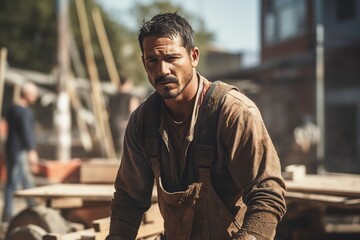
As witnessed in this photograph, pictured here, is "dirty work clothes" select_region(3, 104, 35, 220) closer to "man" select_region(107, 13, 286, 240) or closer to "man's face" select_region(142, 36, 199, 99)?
"man" select_region(107, 13, 286, 240)

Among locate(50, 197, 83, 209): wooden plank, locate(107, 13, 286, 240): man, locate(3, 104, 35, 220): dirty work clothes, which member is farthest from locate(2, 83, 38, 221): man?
locate(107, 13, 286, 240): man

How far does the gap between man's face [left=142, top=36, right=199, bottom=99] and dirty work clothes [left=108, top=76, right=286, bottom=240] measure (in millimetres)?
145

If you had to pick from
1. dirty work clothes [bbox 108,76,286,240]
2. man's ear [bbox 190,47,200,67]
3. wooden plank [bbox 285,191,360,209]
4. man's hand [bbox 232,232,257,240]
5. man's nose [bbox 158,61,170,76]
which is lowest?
wooden plank [bbox 285,191,360,209]

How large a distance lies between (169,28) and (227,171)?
718 millimetres

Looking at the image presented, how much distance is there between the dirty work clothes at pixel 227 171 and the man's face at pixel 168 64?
145 millimetres

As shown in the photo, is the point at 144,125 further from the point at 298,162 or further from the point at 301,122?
the point at 301,122

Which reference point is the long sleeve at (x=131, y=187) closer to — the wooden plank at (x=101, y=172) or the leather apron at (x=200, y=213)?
the leather apron at (x=200, y=213)

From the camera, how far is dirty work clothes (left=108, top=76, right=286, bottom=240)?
272 cm

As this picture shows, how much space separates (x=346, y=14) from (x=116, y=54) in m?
16.0

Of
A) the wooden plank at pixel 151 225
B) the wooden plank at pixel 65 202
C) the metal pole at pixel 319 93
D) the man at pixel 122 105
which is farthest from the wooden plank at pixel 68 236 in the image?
the metal pole at pixel 319 93

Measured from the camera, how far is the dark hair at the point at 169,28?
9.32 feet

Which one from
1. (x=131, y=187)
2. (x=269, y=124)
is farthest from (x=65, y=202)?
(x=269, y=124)

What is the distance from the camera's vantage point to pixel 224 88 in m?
2.94

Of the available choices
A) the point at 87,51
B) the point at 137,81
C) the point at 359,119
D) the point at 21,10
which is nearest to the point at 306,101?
the point at 359,119
